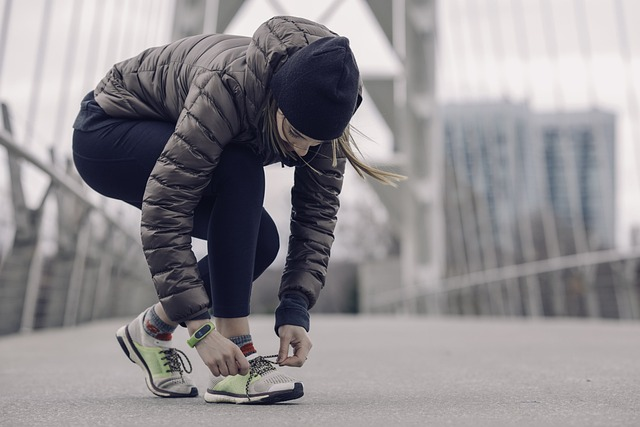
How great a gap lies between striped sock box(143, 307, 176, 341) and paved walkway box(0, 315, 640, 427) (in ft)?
0.45

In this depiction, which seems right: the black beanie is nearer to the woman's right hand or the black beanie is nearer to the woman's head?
the woman's head

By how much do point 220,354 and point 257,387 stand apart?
0.17 meters

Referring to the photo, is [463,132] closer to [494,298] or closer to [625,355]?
[494,298]

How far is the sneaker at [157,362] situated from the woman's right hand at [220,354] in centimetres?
37

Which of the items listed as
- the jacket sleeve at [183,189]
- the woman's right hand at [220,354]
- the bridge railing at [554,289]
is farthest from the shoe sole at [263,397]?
the bridge railing at [554,289]

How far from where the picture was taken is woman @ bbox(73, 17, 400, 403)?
179 cm

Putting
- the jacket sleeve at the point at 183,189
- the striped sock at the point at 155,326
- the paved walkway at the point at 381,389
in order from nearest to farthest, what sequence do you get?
the paved walkway at the point at 381,389, the jacket sleeve at the point at 183,189, the striped sock at the point at 155,326

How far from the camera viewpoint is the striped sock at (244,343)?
1.96m

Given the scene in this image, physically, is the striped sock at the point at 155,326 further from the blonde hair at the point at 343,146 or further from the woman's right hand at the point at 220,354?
the blonde hair at the point at 343,146

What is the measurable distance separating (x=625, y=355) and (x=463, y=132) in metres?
12.6

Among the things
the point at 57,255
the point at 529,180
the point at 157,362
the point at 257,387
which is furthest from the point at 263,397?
the point at 529,180

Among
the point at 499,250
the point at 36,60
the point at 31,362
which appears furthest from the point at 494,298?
the point at 31,362

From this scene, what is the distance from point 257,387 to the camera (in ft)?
6.38

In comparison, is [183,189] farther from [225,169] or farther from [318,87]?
[318,87]
